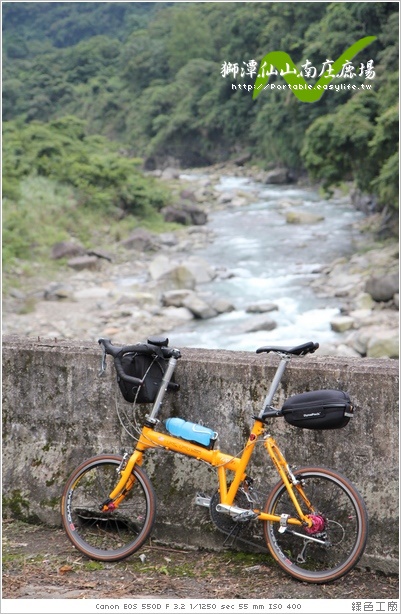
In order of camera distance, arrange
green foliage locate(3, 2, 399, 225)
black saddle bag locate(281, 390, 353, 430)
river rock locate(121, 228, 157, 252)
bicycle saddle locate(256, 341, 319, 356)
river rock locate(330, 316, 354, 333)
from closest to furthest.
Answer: black saddle bag locate(281, 390, 353, 430) < bicycle saddle locate(256, 341, 319, 356) < river rock locate(330, 316, 354, 333) < green foliage locate(3, 2, 399, 225) < river rock locate(121, 228, 157, 252)

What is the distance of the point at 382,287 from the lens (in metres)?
19.2

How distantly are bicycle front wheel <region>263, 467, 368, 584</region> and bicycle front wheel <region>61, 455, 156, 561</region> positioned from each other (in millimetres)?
633

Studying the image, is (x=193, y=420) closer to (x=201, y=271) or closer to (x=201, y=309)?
(x=201, y=309)

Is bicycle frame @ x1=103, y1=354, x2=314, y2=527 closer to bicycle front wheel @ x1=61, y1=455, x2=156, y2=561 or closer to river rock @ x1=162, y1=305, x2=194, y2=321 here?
bicycle front wheel @ x1=61, y1=455, x2=156, y2=561

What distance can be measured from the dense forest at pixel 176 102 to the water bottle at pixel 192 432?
6.26m

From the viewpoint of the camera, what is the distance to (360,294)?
64.7 ft

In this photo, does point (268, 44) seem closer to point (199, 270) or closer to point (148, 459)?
point (199, 270)

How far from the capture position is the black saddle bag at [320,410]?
344 cm

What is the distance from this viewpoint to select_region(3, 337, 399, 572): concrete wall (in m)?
3.78

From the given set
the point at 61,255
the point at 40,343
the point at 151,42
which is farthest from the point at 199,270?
the point at 151,42

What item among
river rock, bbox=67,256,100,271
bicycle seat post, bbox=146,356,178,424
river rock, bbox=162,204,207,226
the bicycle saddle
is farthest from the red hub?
river rock, bbox=162,204,207,226

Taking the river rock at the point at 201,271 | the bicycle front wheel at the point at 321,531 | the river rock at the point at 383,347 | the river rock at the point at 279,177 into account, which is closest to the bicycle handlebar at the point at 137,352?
the bicycle front wheel at the point at 321,531

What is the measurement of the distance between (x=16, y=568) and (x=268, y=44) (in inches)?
1403

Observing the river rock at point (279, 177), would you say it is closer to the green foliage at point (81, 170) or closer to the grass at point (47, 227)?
the green foliage at point (81, 170)
